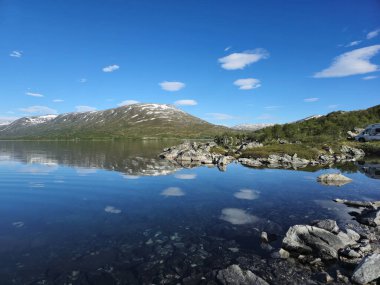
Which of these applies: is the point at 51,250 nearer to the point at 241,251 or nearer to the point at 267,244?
the point at 241,251

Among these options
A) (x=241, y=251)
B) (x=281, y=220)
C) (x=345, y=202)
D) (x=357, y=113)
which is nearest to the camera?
(x=241, y=251)

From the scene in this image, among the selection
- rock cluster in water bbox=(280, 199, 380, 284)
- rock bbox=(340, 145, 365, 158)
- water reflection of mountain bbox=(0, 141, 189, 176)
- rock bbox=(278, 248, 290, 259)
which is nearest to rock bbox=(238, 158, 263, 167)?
water reflection of mountain bbox=(0, 141, 189, 176)

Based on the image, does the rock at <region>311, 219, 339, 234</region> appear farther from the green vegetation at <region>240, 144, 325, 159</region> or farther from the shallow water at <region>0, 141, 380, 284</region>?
the green vegetation at <region>240, 144, 325, 159</region>

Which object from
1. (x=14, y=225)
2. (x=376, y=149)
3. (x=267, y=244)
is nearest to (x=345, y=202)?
(x=267, y=244)

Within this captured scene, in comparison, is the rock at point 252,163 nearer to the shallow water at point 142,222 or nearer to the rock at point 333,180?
the rock at point 333,180

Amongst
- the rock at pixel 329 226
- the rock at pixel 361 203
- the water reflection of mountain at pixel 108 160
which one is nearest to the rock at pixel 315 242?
the rock at pixel 329 226

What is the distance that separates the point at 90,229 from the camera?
19234 mm

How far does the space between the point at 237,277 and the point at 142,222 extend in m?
9.39

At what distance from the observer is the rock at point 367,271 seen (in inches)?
503

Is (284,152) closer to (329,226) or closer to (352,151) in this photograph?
(352,151)

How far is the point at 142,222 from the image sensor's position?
20.9 meters

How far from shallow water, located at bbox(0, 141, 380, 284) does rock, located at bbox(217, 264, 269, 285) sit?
2.90 feet

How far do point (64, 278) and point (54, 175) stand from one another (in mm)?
32520

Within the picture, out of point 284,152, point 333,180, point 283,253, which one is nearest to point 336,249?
point 283,253
